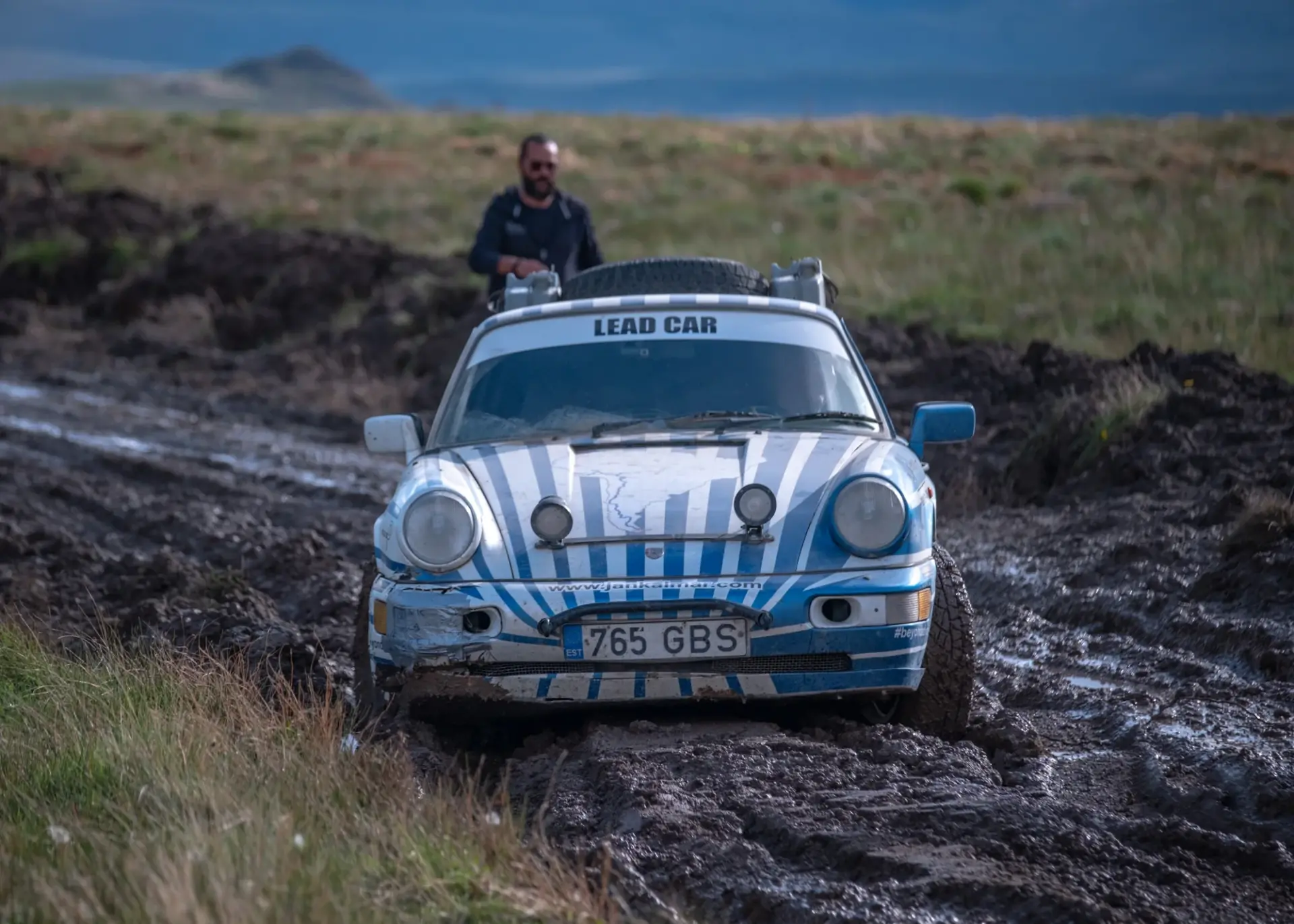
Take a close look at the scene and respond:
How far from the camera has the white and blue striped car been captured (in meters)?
5.27

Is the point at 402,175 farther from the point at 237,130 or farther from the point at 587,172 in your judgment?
the point at 237,130

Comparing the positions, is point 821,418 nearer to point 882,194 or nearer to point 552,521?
point 552,521

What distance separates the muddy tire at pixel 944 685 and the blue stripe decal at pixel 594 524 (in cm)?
110

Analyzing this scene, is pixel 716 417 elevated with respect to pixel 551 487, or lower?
elevated

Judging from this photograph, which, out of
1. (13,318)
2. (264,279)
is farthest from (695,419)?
(13,318)

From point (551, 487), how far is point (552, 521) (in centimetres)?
25

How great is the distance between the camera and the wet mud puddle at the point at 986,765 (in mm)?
4051

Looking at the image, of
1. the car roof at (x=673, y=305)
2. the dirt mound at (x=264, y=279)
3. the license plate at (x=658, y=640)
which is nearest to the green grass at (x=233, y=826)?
the license plate at (x=658, y=640)

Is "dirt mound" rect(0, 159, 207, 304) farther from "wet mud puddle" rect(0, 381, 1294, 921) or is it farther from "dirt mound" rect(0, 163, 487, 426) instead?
"wet mud puddle" rect(0, 381, 1294, 921)

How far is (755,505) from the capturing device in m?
5.54

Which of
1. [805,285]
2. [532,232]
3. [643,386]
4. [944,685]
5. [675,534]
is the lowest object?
[944,685]

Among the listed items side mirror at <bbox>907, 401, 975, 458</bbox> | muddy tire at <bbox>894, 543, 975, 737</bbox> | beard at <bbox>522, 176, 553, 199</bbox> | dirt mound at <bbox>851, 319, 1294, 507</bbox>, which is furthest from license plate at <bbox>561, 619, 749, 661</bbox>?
beard at <bbox>522, 176, 553, 199</bbox>

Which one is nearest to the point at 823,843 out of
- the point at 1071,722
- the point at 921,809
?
the point at 921,809

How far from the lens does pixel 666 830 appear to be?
4.43 m
